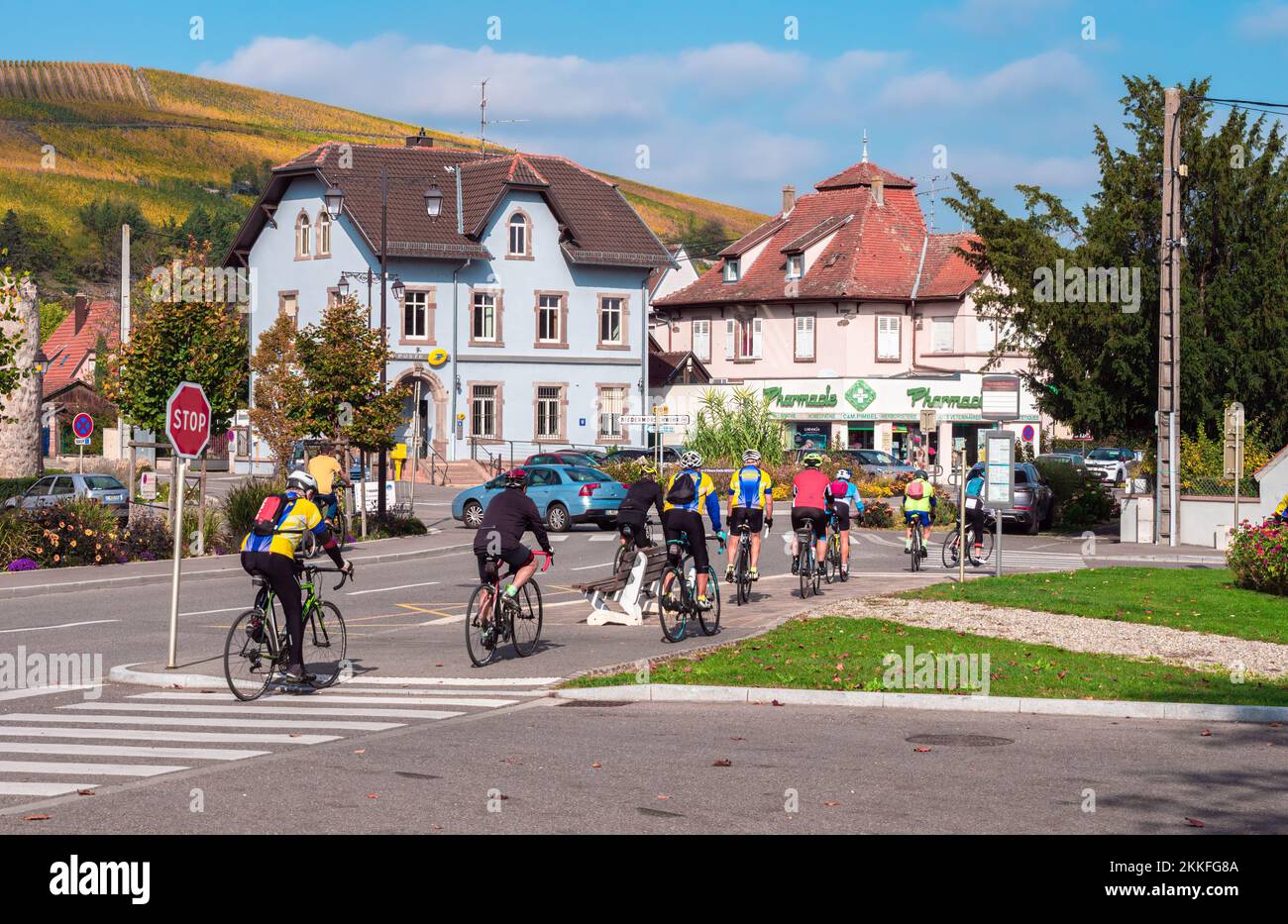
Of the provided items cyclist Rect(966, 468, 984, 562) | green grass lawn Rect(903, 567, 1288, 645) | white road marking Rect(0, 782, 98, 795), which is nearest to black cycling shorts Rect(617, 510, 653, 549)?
green grass lawn Rect(903, 567, 1288, 645)

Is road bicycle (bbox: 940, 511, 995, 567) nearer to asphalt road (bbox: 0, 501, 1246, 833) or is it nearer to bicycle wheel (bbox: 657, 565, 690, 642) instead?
bicycle wheel (bbox: 657, 565, 690, 642)

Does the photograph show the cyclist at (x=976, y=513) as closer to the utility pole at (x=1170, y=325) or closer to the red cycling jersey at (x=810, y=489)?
the red cycling jersey at (x=810, y=489)

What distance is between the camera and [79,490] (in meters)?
38.9

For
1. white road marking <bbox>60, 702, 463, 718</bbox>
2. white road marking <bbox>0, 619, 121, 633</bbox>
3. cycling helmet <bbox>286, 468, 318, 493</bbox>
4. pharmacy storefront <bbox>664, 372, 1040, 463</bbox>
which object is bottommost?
white road marking <bbox>60, 702, 463, 718</bbox>

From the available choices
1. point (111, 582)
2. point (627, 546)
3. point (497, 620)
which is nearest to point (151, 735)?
point (497, 620)

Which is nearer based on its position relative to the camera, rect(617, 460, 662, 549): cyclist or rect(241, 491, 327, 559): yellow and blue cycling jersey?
rect(241, 491, 327, 559): yellow and blue cycling jersey

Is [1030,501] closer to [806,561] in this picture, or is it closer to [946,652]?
[806,561]

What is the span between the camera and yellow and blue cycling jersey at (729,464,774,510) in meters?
21.3

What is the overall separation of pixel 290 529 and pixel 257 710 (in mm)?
1513

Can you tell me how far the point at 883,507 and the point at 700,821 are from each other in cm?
3346

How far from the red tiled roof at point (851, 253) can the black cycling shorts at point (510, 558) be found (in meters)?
55.9

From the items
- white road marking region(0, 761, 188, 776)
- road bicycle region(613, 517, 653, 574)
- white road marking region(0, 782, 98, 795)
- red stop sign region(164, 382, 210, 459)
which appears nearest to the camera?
white road marking region(0, 782, 98, 795)

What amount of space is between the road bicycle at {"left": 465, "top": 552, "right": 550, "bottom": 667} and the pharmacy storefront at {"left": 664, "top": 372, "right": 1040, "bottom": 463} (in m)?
50.8

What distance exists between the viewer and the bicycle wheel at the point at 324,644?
1448cm
